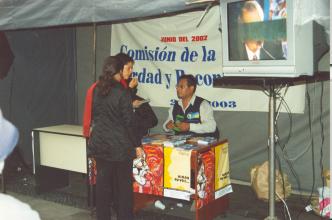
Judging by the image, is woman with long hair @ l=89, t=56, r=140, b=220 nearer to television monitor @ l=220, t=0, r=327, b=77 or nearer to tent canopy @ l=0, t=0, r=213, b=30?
tent canopy @ l=0, t=0, r=213, b=30

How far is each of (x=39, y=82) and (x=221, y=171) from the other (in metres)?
4.21

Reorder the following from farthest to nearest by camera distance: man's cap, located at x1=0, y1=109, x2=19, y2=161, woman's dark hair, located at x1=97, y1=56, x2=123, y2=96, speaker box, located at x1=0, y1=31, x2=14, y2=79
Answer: speaker box, located at x1=0, y1=31, x2=14, y2=79 < woman's dark hair, located at x1=97, y1=56, x2=123, y2=96 < man's cap, located at x1=0, y1=109, x2=19, y2=161

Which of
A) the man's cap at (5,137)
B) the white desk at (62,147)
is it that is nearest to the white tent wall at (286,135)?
the white desk at (62,147)

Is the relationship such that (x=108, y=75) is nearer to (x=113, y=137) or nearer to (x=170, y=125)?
(x=113, y=137)

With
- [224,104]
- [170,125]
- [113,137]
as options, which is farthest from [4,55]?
[113,137]

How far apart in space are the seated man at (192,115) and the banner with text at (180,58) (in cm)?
123

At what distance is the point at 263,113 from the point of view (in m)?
6.16

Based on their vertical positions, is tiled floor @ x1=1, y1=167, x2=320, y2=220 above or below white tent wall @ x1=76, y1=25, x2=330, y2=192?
below

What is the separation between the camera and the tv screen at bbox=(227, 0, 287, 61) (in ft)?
12.1

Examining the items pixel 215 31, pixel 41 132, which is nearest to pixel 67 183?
pixel 41 132

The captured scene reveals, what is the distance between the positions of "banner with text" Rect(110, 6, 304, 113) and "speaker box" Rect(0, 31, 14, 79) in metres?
1.67

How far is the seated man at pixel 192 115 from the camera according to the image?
5.12 metres

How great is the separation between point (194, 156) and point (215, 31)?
2550 mm

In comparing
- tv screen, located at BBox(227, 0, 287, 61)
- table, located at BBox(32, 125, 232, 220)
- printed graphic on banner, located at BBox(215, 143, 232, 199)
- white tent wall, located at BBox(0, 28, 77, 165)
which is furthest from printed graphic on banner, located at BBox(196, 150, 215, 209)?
white tent wall, located at BBox(0, 28, 77, 165)
